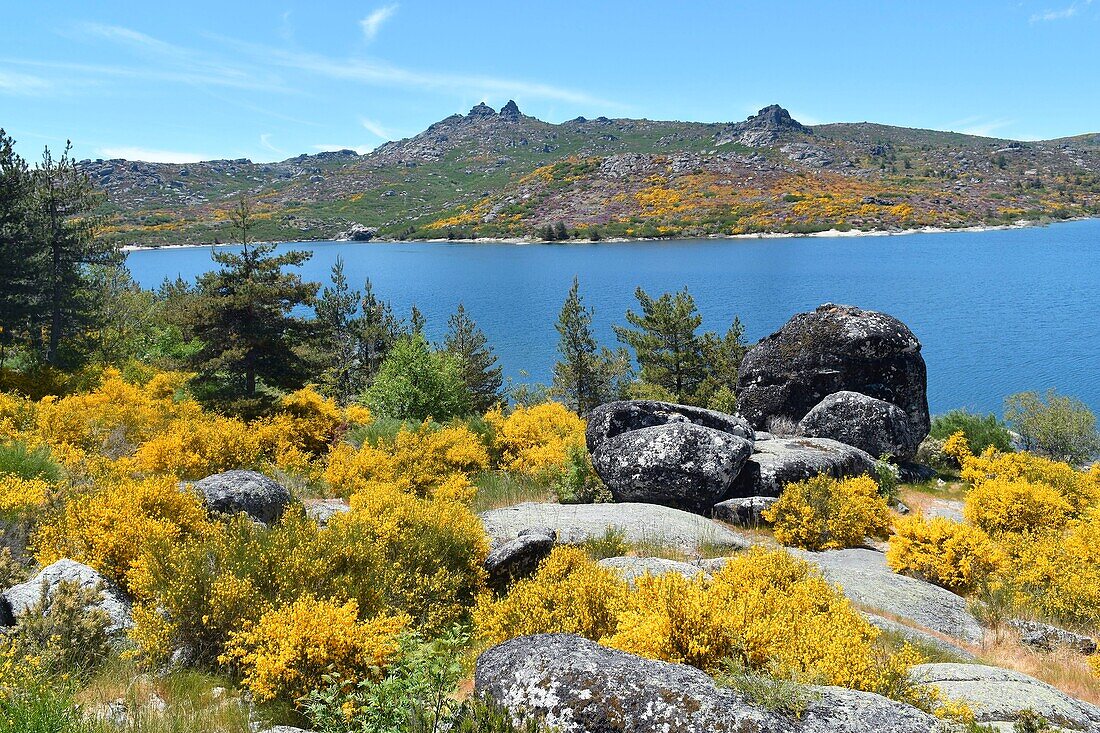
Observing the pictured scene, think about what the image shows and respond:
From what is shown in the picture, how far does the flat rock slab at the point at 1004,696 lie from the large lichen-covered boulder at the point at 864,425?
50.4 feet

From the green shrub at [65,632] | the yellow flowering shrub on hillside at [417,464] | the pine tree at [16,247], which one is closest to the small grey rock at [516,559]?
the yellow flowering shrub on hillside at [417,464]

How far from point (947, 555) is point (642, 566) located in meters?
6.84

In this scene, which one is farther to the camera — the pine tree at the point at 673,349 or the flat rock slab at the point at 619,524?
the pine tree at the point at 673,349

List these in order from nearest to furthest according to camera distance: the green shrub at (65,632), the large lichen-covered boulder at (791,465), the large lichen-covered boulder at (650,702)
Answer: the large lichen-covered boulder at (650,702)
the green shrub at (65,632)
the large lichen-covered boulder at (791,465)

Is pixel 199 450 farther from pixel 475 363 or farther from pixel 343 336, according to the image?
pixel 343 336

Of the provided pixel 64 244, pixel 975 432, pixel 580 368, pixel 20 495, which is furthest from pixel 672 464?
pixel 580 368

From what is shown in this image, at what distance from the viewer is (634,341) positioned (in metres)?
39.6

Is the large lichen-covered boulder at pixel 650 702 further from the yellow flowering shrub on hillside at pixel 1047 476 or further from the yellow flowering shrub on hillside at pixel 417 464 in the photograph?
the yellow flowering shrub on hillside at pixel 1047 476

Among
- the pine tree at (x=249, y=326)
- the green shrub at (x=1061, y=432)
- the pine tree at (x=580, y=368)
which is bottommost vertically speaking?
the green shrub at (x=1061, y=432)

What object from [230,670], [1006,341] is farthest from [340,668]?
[1006,341]

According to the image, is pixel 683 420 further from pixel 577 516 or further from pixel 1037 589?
pixel 1037 589

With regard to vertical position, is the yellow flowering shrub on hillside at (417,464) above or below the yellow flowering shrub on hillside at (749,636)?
below

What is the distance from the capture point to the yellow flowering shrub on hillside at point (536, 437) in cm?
1875

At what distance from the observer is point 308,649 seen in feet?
18.4
